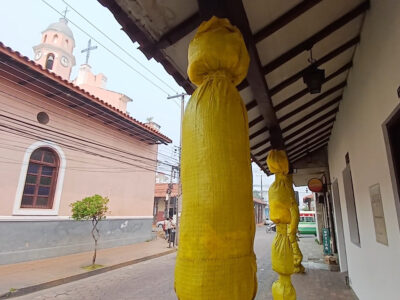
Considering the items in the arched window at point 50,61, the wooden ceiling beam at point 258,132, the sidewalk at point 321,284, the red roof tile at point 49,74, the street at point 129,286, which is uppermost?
the arched window at point 50,61

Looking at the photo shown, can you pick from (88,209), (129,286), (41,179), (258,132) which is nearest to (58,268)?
(88,209)

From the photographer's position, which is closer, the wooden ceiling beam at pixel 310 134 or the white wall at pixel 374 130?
the white wall at pixel 374 130

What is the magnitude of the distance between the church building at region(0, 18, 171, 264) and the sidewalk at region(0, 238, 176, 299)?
1.36 ft

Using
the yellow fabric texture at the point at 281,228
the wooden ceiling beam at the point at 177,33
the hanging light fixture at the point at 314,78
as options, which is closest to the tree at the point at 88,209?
the yellow fabric texture at the point at 281,228

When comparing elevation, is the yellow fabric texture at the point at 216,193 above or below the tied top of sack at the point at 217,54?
below

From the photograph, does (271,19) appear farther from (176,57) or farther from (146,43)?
(146,43)

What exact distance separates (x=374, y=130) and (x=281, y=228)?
1715mm

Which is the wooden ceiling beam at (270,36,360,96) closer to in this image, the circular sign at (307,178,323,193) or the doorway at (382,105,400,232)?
the doorway at (382,105,400,232)

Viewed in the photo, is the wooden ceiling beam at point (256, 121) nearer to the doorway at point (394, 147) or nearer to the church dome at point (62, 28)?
the doorway at point (394, 147)

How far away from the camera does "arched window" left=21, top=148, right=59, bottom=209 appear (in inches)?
287

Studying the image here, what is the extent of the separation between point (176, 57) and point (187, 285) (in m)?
1.61

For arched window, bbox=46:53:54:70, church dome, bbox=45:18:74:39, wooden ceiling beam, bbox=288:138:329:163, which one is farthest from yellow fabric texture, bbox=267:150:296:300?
church dome, bbox=45:18:74:39

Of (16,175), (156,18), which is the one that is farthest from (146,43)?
(16,175)

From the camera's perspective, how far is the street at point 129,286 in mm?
4734
